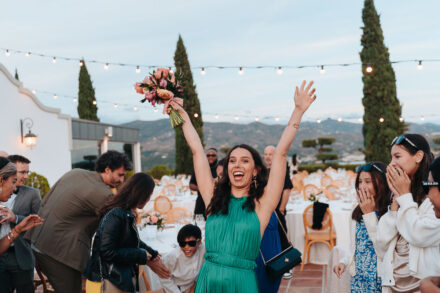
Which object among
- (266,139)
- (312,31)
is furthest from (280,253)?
(266,139)

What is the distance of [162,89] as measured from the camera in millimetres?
2168

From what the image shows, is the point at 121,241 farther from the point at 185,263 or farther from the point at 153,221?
the point at 153,221

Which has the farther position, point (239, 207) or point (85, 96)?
point (85, 96)

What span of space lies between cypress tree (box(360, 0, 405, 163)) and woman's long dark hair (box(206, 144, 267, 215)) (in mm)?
16073

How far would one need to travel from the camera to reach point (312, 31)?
14.7 m

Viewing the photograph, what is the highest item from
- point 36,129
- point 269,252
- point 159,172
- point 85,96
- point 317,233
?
point 85,96

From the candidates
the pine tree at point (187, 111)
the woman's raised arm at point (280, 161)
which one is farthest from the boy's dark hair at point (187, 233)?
the pine tree at point (187, 111)

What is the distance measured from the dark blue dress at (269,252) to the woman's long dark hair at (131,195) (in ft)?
2.81

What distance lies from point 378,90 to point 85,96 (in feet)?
53.7

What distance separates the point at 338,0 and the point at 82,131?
10246 millimetres

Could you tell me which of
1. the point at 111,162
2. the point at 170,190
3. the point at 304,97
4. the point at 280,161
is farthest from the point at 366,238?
the point at 170,190

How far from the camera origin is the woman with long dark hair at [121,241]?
2434mm

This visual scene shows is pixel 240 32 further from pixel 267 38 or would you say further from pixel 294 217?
pixel 294 217

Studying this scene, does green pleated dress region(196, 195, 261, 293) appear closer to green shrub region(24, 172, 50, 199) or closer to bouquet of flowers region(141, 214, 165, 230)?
bouquet of flowers region(141, 214, 165, 230)
